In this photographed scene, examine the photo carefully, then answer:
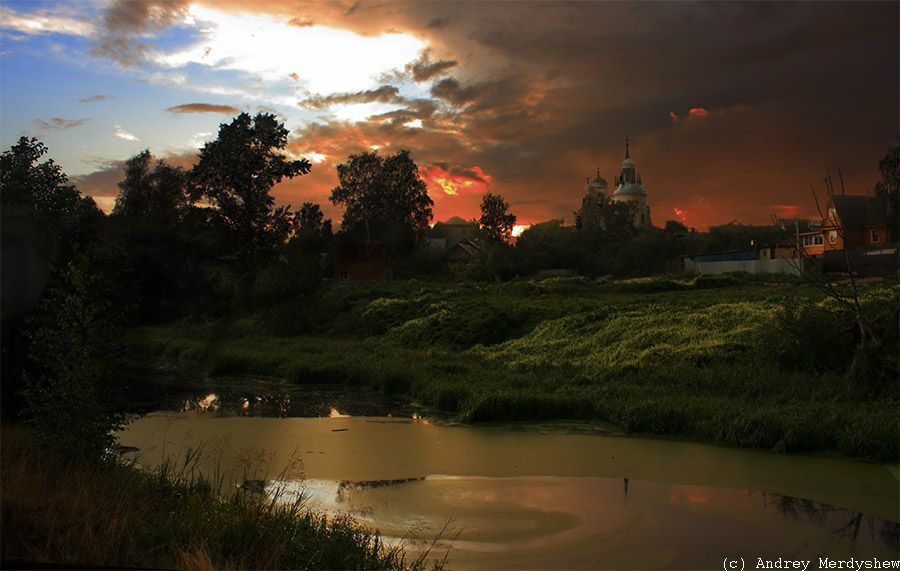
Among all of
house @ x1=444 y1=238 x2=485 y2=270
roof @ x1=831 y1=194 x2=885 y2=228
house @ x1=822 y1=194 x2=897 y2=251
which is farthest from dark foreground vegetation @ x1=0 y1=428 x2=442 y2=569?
house @ x1=444 y1=238 x2=485 y2=270

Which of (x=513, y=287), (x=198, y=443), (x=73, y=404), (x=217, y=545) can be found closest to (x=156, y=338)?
(x=513, y=287)

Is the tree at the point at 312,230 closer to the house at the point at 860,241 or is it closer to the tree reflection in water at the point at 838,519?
the house at the point at 860,241

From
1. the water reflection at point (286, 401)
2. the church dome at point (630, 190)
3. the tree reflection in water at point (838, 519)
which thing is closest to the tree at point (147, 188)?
the water reflection at point (286, 401)

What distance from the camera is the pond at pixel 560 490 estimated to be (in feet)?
21.5

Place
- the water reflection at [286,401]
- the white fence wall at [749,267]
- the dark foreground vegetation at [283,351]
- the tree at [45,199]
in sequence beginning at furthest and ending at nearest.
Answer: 1. the white fence wall at [749,267]
2. the water reflection at [286,401]
3. the tree at [45,199]
4. the dark foreground vegetation at [283,351]

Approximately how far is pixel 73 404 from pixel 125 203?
40.6 meters

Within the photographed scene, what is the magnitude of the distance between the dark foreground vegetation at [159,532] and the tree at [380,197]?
1776 inches

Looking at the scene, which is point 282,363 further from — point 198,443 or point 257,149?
point 257,149

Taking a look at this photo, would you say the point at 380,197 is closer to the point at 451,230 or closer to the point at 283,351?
the point at 283,351

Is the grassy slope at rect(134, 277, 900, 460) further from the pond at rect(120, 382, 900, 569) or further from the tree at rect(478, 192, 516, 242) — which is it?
Answer: the tree at rect(478, 192, 516, 242)

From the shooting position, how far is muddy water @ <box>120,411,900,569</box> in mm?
6562

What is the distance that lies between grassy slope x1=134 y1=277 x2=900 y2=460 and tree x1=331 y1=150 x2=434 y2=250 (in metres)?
23.4

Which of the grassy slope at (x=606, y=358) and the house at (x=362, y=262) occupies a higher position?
the house at (x=362, y=262)

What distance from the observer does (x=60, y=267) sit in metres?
10.1
